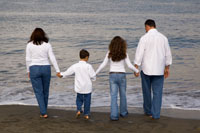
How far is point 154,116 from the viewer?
272 inches

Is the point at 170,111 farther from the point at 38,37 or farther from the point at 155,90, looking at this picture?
the point at 38,37

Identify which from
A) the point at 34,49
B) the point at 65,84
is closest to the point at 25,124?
the point at 34,49

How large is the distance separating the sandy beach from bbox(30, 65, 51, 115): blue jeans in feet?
A: 1.24

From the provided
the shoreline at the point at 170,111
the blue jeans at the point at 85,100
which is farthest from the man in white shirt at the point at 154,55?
the blue jeans at the point at 85,100

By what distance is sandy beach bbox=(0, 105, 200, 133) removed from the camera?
19.8 feet

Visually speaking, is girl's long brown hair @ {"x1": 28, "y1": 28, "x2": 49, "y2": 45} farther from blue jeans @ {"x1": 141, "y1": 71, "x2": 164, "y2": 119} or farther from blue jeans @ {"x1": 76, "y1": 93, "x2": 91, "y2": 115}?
blue jeans @ {"x1": 141, "y1": 71, "x2": 164, "y2": 119}

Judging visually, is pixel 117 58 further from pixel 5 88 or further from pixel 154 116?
pixel 5 88

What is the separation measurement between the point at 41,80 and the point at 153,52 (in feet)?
7.18

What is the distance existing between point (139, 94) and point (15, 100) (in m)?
3.51

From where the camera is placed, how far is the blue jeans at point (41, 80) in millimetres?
6573

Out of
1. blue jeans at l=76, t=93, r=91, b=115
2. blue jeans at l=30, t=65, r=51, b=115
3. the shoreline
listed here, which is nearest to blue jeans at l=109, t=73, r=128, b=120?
blue jeans at l=76, t=93, r=91, b=115

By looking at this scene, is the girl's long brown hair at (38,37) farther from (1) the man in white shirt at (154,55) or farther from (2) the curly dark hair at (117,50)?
(1) the man in white shirt at (154,55)

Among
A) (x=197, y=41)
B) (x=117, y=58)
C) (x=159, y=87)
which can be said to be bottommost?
(x=197, y=41)

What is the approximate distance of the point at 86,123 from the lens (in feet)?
21.4
